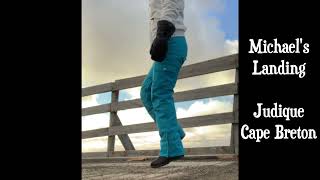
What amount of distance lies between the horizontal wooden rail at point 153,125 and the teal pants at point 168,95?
2.91 metres

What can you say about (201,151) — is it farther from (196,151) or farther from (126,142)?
(126,142)

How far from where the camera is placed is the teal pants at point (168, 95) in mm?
3932

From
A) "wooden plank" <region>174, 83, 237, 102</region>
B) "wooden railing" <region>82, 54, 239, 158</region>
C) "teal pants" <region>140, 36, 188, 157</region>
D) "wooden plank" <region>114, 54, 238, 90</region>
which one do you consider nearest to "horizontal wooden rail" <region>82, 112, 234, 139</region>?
"wooden railing" <region>82, 54, 239, 158</region>

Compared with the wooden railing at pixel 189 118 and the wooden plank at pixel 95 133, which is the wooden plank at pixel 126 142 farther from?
the wooden plank at pixel 95 133

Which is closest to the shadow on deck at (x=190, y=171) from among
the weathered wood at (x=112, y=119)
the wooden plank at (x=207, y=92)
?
the wooden plank at (x=207, y=92)

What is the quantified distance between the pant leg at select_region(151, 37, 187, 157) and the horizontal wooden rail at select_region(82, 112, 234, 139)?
2.95m

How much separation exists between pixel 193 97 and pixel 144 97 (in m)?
3.05

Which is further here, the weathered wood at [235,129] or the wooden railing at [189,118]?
the wooden railing at [189,118]

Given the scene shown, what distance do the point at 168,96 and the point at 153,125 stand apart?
4.00 m

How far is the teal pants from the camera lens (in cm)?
393

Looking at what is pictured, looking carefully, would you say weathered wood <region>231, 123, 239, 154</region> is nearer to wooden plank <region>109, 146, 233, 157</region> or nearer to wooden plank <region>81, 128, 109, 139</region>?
wooden plank <region>109, 146, 233, 157</region>
